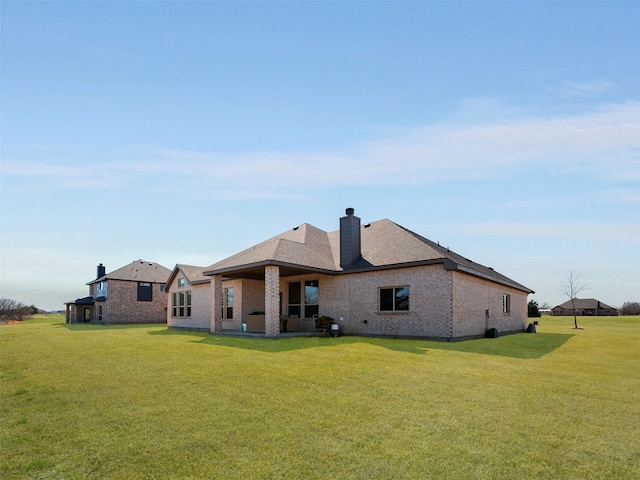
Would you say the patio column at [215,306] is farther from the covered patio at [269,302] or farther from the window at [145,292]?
the window at [145,292]

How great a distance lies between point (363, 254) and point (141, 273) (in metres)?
30.2

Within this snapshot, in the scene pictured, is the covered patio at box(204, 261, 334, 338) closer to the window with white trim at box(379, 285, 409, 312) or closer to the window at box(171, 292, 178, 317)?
the window with white trim at box(379, 285, 409, 312)

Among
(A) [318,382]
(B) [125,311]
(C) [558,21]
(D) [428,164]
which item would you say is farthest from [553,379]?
(B) [125,311]

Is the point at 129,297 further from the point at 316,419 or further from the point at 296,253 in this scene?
the point at 316,419

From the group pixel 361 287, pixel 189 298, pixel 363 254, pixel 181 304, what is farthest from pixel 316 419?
pixel 181 304

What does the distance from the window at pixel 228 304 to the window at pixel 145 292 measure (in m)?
20.7

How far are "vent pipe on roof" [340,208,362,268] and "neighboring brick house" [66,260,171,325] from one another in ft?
79.1

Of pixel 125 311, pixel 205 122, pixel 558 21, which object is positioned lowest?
pixel 125 311

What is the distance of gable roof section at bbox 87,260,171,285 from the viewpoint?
129ft

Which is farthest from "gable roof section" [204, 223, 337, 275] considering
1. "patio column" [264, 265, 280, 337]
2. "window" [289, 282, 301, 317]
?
"window" [289, 282, 301, 317]

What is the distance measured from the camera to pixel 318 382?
8062 mm

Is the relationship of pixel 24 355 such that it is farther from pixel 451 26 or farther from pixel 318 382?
pixel 451 26

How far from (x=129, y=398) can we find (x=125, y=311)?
3610 centimetres

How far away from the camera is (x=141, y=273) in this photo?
4116 centimetres
